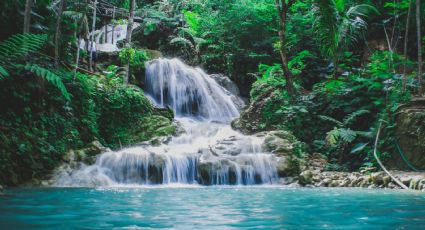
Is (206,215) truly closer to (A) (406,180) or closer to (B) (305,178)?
(B) (305,178)

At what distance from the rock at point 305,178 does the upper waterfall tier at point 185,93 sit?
7.85 m

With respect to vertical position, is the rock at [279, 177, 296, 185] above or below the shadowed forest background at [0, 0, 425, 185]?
below

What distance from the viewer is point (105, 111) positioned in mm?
12328

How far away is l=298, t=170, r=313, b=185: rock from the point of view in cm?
928

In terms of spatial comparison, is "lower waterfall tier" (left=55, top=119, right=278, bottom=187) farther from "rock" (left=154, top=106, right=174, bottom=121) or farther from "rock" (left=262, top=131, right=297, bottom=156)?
"rock" (left=154, top=106, right=174, bottom=121)

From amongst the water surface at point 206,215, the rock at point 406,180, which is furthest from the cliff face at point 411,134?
the water surface at point 206,215

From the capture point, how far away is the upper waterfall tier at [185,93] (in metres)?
17.2

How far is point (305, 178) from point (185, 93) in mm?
9415

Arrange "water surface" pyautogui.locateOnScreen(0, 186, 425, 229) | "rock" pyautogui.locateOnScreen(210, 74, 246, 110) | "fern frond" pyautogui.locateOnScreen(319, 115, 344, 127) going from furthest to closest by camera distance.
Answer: "rock" pyautogui.locateOnScreen(210, 74, 246, 110) → "fern frond" pyautogui.locateOnScreen(319, 115, 344, 127) → "water surface" pyautogui.locateOnScreen(0, 186, 425, 229)

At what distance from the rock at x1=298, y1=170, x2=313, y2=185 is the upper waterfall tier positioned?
7854 mm

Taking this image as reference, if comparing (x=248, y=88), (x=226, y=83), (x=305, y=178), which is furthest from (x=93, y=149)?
(x=248, y=88)

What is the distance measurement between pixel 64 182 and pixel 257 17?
1419cm

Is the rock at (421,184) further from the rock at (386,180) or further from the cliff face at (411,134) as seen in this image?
the cliff face at (411,134)

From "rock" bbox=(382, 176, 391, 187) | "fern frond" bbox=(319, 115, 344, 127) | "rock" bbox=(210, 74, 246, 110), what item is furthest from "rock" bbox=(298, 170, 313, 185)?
"rock" bbox=(210, 74, 246, 110)
